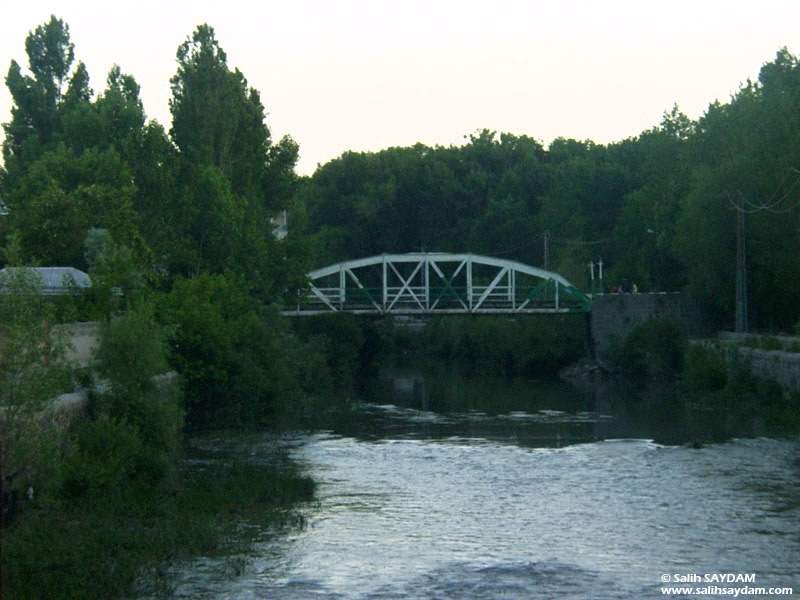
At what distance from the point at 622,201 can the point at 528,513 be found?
5770 cm

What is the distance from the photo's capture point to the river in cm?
1506

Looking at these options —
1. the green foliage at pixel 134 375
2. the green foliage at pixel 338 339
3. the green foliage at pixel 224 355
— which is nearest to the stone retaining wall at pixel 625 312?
the green foliage at pixel 338 339

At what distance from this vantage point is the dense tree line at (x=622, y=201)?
4441 centimetres

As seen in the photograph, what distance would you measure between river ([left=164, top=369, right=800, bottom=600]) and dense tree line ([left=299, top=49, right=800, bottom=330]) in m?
12.9

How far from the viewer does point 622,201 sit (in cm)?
7544

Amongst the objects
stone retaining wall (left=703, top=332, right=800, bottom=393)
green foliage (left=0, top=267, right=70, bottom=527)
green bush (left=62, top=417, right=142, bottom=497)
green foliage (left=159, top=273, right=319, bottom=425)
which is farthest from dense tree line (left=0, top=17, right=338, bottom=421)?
stone retaining wall (left=703, top=332, right=800, bottom=393)

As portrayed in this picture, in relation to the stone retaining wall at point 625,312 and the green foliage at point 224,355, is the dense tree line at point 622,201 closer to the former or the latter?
the stone retaining wall at point 625,312

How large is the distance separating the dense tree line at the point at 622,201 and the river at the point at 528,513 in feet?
42.4

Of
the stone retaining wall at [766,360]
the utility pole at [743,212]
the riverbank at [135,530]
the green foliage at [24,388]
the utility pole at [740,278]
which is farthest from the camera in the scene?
the utility pole at [740,278]

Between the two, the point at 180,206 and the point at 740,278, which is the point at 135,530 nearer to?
the point at 180,206

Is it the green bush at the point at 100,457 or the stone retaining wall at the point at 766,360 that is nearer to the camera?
the green bush at the point at 100,457

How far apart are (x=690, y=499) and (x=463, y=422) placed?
14.8 metres

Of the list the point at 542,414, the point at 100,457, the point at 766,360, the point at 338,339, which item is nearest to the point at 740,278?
the point at 766,360
